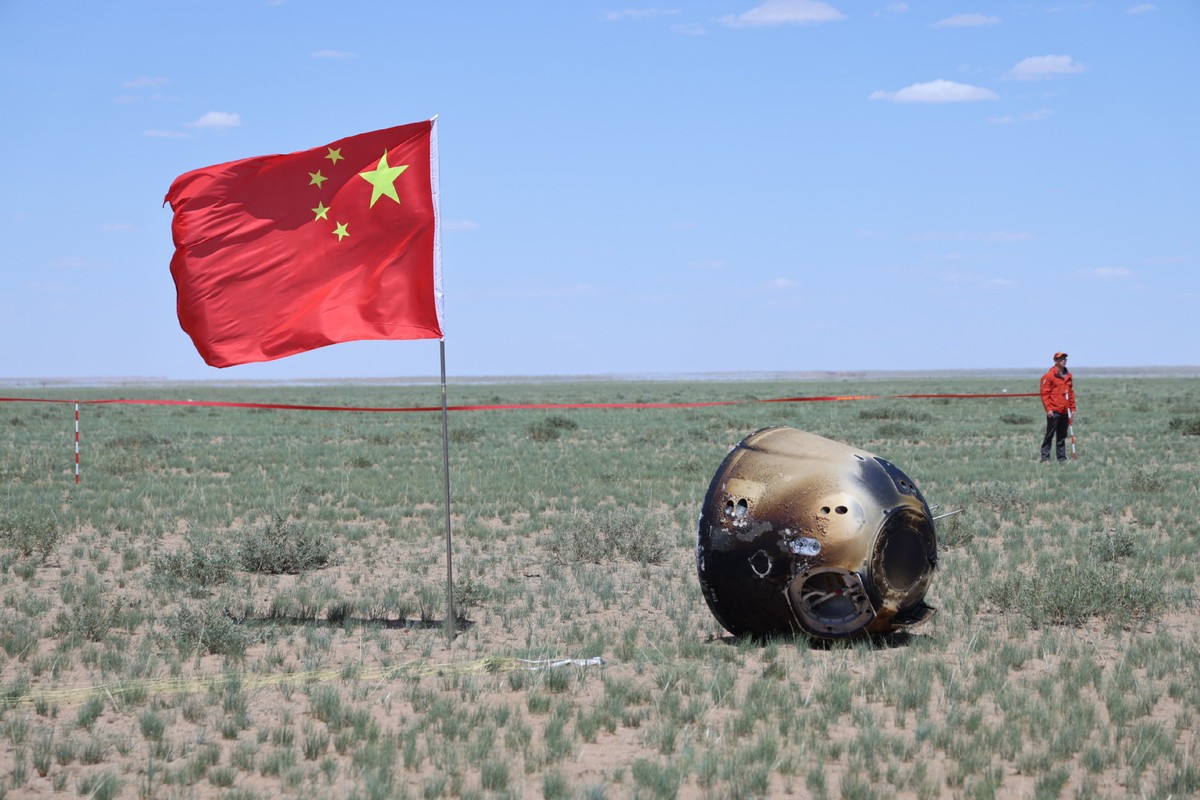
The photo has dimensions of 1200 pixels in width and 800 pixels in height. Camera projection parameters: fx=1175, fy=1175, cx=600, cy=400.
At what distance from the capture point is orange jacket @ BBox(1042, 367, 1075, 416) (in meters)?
22.3

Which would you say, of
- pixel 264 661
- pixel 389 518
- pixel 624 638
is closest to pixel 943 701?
pixel 624 638

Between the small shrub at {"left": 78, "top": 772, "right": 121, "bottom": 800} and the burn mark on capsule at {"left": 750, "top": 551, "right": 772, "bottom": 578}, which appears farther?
the burn mark on capsule at {"left": 750, "top": 551, "right": 772, "bottom": 578}

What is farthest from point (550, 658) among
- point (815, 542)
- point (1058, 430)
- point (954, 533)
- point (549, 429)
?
point (549, 429)

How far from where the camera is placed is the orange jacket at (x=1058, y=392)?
879 inches

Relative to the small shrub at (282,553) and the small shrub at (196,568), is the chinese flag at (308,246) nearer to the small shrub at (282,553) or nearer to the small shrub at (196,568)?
the small shrub at (196,568)

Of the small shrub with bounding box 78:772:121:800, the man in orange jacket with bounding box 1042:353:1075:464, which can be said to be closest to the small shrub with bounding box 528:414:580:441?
the man in orange jacket with bounding box 1042:353:1075:464

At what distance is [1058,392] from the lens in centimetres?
2236

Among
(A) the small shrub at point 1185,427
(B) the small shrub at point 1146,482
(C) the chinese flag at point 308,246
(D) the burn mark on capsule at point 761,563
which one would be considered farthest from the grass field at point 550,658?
(A) the small shrub at point 1185,427

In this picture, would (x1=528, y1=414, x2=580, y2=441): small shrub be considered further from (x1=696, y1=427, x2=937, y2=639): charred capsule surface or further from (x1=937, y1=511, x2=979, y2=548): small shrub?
(x1=696, y1=427, x2=937, y2=639): charred capsule surface

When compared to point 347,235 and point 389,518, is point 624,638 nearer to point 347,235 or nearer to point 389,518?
point 347,235

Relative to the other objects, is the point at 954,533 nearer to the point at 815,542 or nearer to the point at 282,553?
the point at 815,542

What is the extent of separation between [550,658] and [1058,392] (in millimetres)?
16639

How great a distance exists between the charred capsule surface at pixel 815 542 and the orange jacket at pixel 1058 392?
1517 centimetres

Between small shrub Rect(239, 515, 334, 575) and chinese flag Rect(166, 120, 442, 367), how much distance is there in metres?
4.10
